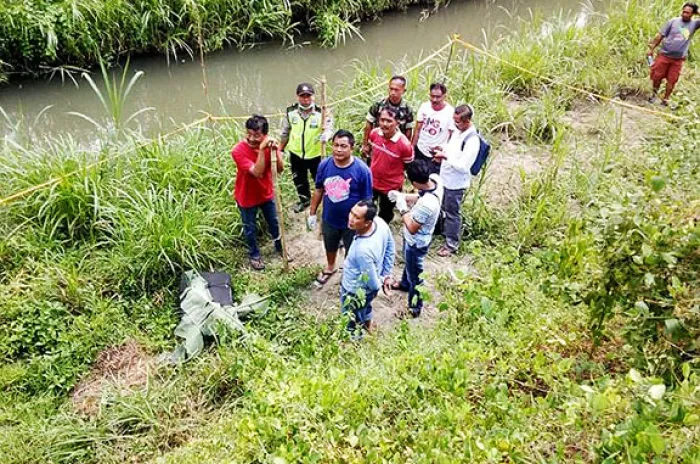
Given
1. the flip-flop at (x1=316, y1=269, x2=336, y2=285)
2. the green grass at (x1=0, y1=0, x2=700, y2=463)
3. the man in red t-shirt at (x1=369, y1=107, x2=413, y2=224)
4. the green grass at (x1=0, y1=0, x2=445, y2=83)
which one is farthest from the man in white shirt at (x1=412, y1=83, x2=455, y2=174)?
the green grass at (x1=0, y1=0, x2=445, y2=83)

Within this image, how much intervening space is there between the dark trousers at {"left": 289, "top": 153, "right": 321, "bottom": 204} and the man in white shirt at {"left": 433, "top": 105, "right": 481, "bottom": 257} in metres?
1.13

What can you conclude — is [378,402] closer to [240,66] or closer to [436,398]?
[436,398]

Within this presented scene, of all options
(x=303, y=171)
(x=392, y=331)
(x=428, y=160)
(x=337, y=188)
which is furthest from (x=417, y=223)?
(x=303, y=171)

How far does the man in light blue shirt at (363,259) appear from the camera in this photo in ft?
12.9

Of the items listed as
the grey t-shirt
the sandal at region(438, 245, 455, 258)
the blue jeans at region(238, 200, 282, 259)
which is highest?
the grey t-shirt

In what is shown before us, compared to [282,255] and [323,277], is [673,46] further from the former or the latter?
[282,255]

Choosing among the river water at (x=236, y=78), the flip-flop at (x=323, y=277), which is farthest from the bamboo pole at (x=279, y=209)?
the river water at (x=236, y=78)

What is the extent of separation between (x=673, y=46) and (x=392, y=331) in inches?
201

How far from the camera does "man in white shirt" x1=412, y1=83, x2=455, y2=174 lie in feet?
17.9

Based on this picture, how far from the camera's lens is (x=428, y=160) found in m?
5.58

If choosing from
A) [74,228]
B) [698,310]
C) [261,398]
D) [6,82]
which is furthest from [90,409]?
[6,82]

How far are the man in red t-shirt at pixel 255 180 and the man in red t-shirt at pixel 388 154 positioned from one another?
80cm

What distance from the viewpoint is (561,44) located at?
8391 mm

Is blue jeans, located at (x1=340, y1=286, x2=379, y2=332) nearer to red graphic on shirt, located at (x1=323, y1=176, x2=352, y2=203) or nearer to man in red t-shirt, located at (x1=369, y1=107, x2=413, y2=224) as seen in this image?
red graphic on shirt, located at (x1=323, y1=176, x2=352, y2=203)
